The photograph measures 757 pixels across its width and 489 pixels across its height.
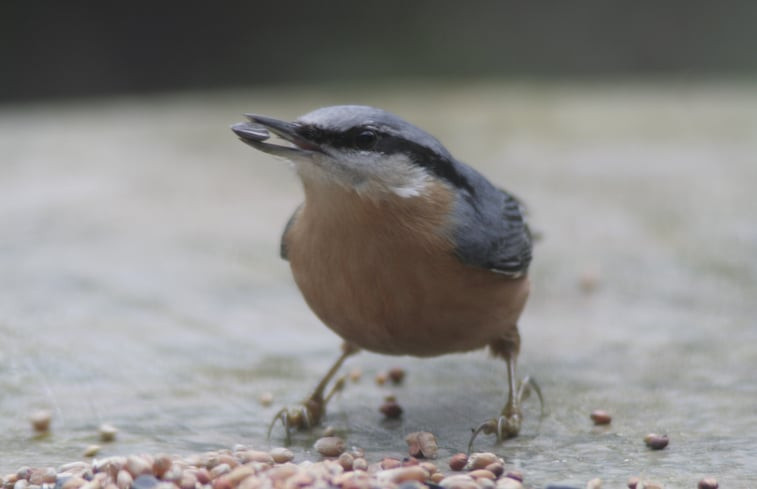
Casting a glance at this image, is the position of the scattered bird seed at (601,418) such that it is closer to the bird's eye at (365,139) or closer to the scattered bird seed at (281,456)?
the scattered bird seed at (281,456)

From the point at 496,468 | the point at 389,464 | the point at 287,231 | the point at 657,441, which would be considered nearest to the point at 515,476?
the point at 496,468

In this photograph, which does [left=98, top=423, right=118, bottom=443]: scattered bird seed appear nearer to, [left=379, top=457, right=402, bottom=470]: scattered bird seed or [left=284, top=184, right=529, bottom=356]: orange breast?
[left=284, top=184, right=529, bottom=356]: orange breast

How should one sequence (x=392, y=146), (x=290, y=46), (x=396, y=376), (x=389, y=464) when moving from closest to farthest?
(x=389, y=464) → (x=392, y=146) → (x=396, y=376) → (x=290, y=46)

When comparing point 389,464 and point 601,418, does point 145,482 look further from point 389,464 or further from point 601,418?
point 601,418

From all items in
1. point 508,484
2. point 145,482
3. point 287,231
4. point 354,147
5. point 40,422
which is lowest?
point 40,422

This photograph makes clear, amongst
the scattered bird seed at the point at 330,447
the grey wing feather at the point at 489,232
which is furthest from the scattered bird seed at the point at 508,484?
the grey wing feather at the point at 489,232

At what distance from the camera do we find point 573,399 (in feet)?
14.6

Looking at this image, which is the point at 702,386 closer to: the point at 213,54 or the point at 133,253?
the point at 133,253

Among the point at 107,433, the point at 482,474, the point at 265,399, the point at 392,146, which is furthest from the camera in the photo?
the point at 265,399

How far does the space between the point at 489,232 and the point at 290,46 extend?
38.2 feet

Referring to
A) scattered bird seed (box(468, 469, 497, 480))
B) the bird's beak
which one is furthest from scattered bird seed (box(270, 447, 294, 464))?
the bird's beak

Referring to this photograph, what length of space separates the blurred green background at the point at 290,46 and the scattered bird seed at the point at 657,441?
430 inches

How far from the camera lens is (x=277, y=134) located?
3676 mm

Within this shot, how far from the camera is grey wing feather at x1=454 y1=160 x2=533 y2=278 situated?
398cm
